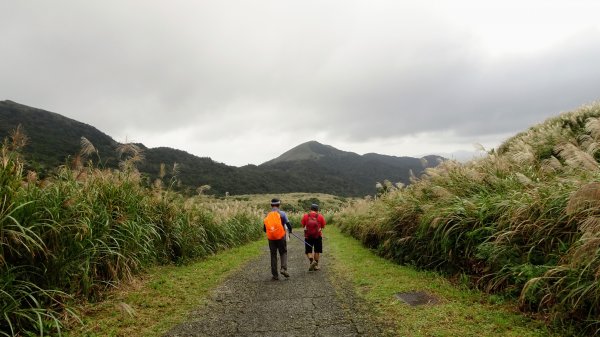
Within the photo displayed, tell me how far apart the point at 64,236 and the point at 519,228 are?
716 centimetres

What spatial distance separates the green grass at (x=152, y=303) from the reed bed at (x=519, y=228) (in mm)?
5114

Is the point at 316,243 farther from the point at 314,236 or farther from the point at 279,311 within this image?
the point at 279,311

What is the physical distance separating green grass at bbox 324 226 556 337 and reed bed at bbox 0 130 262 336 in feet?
14.9

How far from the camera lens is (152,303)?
259 inches

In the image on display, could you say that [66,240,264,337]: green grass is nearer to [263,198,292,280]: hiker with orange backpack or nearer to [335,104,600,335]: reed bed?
[263,198,292,280]: hiker with orange backpack

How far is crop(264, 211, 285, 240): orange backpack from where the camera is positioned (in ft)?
30.9

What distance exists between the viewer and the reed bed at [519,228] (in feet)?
14.9

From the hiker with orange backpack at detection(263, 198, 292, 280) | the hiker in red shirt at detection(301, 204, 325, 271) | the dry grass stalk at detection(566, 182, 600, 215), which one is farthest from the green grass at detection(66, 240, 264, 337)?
the dry grass stalk at detection(566, 182, 600, 215)

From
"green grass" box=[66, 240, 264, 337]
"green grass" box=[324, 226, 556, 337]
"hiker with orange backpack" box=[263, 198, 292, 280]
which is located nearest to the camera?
"green grass" box=[324, 226, 556, 337]

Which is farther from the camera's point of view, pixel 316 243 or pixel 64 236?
pixel 316 243

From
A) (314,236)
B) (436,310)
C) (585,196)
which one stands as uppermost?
(585,196)

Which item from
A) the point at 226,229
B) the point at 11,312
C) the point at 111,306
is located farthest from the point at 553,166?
the point at 226,229

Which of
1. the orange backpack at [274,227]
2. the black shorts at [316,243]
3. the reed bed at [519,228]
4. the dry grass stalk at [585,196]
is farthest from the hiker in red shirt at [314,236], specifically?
the dry grass stalk at [585,196]

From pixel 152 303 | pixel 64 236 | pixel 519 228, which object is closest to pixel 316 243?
pixel 152 303
